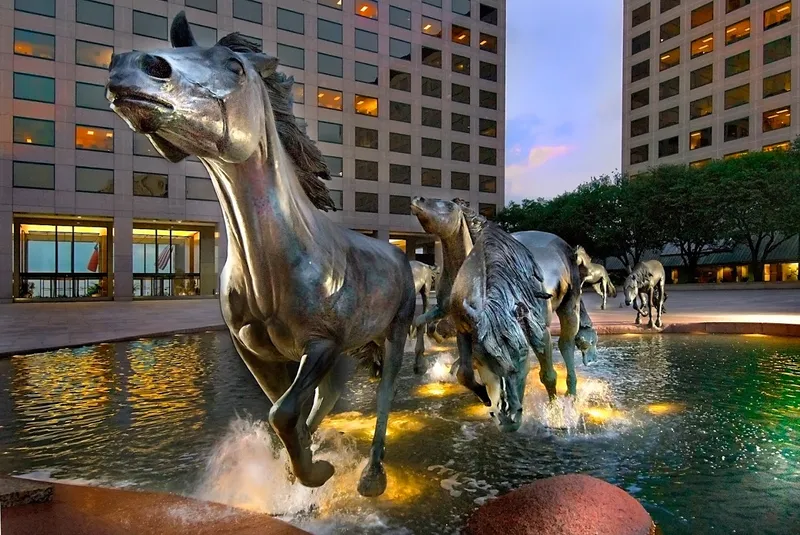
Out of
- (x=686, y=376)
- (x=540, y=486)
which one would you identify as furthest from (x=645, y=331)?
(x=540, y=486)

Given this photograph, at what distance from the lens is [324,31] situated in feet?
156

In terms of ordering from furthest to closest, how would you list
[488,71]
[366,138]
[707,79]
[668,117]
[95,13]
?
[668,117], [707,79], [488,71], [366,138], [95,13]

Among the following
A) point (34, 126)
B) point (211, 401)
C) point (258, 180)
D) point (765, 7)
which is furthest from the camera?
point (765, 7)

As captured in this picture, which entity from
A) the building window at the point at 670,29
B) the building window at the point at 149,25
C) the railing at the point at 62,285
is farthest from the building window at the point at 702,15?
the railing at the point at 62,285

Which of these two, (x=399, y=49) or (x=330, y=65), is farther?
(x=399, y=49)

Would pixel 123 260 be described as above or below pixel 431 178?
below

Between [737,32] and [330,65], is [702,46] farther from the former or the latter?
[330,65]

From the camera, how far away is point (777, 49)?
170ft

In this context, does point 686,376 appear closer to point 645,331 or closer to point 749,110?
point 645,331

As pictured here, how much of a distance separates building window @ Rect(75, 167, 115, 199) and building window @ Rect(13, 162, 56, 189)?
1.49m

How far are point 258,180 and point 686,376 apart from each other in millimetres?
7967

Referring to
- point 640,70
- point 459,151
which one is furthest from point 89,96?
point 640,70

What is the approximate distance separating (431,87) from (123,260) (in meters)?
32.8

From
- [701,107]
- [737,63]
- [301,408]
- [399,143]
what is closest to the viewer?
[301,408]
